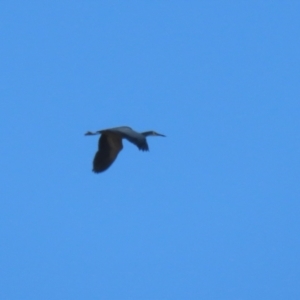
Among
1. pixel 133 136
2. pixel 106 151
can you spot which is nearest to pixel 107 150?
pixel 106 151

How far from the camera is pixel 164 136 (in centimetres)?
2830

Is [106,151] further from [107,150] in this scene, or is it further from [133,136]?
[133,136]

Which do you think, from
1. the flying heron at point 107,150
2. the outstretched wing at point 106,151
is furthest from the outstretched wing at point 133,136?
the outstretched wing at point 106,151

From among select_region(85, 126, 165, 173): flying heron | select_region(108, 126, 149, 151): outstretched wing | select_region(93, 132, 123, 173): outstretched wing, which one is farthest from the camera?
select_region(93, 132, 123, 173): outstretched wing

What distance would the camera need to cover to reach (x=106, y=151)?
1139 inches

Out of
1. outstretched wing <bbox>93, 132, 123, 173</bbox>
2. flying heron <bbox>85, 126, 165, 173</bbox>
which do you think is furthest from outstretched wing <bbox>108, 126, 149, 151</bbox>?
outstretched wing <bbox>93, 132, 123, 173</bbox>

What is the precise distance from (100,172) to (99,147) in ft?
2.61

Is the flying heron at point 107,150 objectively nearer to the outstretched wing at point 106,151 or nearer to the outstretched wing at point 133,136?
the outstretched wing at point 106,151

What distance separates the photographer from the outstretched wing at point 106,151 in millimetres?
28781

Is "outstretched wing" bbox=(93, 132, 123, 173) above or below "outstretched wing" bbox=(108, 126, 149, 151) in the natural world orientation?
above

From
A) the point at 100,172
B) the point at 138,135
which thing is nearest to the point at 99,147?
the point at 100,172

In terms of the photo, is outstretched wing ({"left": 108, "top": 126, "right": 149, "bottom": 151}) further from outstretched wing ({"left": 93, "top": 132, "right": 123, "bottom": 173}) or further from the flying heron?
outstretched wing ({"left": 93, "top": 132, "right": 123, "bottom": 173})

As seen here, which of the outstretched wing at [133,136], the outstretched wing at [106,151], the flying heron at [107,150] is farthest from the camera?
the outstretched wing at [106,151]

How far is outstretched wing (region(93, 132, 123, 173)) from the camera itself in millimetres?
28781
